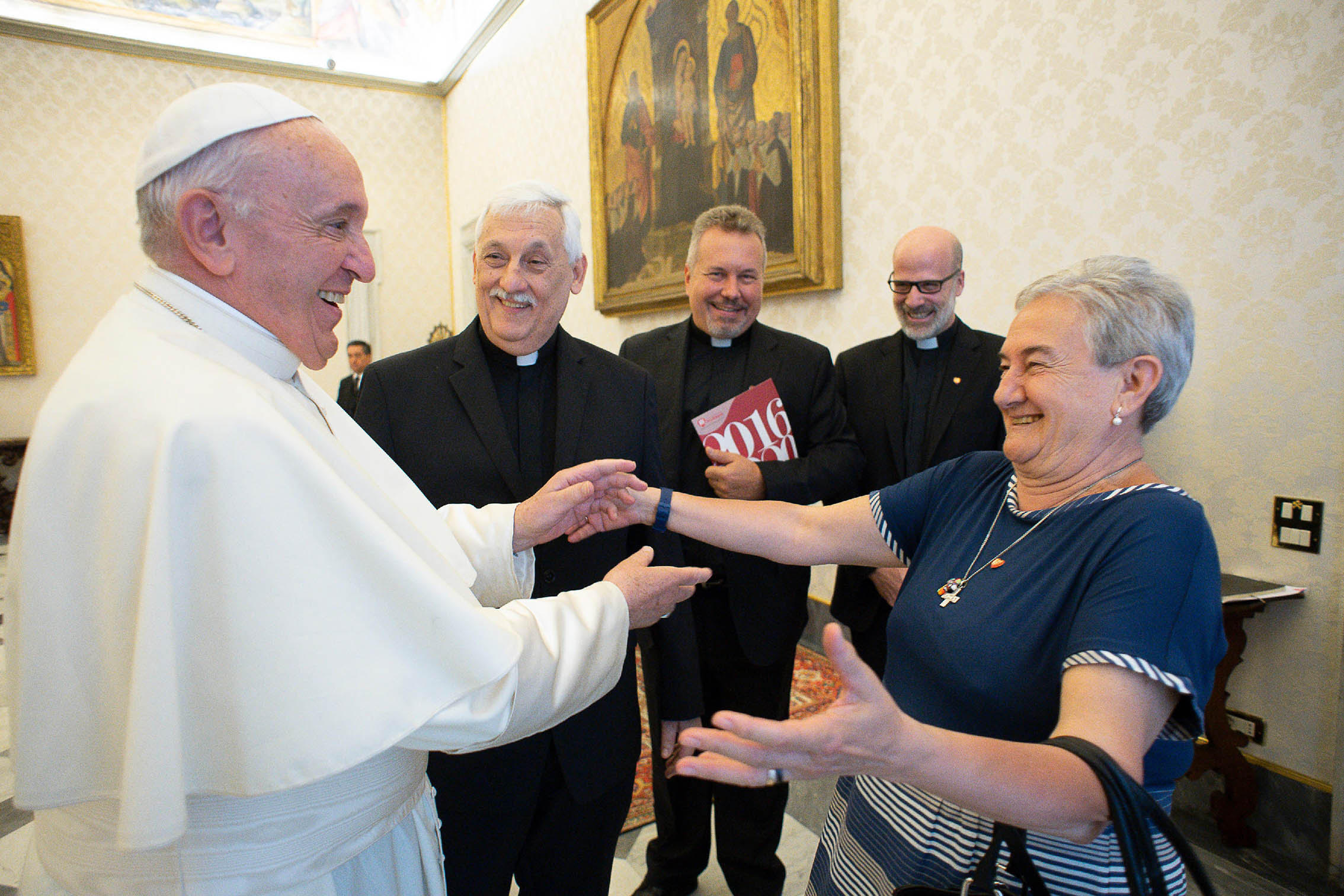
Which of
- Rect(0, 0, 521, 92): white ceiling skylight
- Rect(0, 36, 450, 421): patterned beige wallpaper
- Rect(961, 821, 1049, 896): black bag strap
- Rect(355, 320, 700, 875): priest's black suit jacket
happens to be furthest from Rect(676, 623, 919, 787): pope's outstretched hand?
Rect(0, 36, 450, 421): patterned beige wallpaper

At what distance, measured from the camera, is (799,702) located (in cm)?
407

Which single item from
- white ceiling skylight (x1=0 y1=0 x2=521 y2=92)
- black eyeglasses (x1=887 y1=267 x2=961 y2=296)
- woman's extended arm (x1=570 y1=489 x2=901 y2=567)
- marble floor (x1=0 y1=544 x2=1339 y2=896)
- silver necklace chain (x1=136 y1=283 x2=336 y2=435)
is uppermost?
white ceiling skylight (x1=0 y1=0 x2=521 y2=92)

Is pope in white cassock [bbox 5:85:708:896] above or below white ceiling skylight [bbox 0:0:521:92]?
below

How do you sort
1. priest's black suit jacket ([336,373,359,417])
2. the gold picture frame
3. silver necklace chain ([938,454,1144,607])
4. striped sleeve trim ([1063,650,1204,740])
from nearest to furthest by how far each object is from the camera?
striped sleeve trim ([1063,650,1204,740]) < silver necklace chain ([938,454,1144,607]) < priest's black suit jacket ([336,373,359,417]) < the gold picture frame

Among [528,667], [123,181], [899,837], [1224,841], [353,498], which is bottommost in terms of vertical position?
[1224,841]

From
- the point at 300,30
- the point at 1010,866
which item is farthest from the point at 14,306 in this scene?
the point at 1010,866

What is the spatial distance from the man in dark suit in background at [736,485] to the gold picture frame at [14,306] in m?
9.54

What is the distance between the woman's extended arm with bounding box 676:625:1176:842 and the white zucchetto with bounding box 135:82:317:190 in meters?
1.08

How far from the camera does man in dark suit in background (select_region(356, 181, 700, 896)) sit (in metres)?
1.65

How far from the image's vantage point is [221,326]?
3.78ft

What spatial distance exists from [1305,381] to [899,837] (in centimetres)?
217

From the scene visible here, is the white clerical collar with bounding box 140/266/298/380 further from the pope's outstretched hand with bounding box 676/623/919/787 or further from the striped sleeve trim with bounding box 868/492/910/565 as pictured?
the striped sleeve trim with bounding box 868/492/910/565

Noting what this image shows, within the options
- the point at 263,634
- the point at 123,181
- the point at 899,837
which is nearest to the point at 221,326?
the point at 263,634

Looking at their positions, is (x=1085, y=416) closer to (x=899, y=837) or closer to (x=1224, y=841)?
(x=899, y=837)
